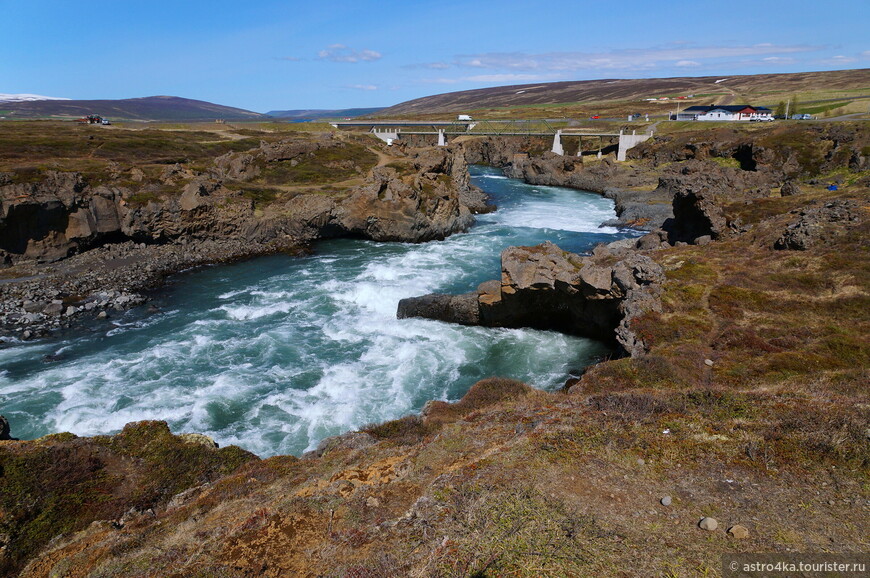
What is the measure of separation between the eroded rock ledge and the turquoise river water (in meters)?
1.16

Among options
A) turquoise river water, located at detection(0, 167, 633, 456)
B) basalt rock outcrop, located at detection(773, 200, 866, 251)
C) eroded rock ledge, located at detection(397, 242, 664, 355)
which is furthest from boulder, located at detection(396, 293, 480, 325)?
basalt rock outcrop, located at detection(773, 200, 866, 251)

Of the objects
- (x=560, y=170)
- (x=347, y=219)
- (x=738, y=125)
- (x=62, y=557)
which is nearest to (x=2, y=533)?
(x=62, y=557)

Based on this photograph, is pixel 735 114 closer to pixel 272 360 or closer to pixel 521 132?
pixel 521 132

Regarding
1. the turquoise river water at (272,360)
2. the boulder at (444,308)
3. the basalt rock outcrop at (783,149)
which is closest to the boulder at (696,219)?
the turquoise river water at (272,360)

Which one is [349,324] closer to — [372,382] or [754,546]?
[372,382]

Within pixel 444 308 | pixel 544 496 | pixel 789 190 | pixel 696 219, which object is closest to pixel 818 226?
pixel 696 219

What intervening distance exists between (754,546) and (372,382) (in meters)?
19.9

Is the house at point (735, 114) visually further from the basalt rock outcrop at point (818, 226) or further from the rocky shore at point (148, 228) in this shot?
the basalt rock outcrop at point (818, 226)

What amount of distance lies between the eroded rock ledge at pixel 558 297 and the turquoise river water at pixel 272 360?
1.16 meters

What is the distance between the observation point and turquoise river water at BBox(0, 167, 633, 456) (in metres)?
22.7

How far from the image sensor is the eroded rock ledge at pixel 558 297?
27.6m

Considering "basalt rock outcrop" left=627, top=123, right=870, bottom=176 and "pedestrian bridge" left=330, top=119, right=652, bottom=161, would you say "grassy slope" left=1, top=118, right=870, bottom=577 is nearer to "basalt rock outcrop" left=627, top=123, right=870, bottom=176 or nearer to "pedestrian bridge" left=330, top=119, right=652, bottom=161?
"basalt rock outcrop" left=627, top=123, right=870, bottom=176

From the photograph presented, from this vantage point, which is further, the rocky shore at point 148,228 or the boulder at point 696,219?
the boulder at point 696,219

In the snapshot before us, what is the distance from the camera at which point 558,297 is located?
1218 inches
